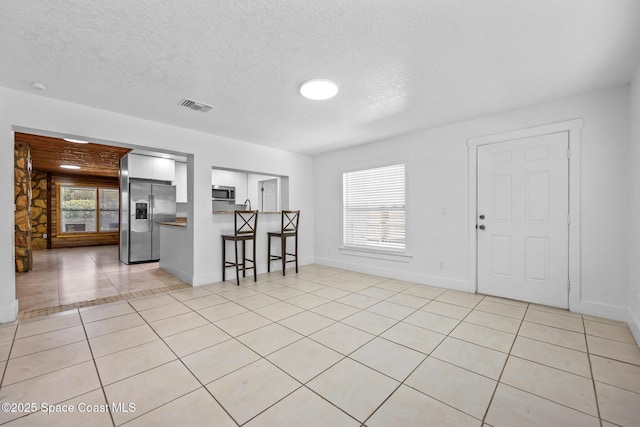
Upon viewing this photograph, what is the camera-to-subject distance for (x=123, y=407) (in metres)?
1.55

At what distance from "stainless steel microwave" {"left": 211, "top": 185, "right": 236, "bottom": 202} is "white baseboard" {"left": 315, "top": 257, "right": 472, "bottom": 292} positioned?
347cm

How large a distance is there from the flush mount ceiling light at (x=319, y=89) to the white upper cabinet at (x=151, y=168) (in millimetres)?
4876

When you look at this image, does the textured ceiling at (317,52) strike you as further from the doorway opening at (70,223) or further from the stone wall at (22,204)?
the stone wall at (22,204)

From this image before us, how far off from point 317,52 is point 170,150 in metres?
2.75

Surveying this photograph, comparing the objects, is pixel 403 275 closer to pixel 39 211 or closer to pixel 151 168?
pixel 151 168

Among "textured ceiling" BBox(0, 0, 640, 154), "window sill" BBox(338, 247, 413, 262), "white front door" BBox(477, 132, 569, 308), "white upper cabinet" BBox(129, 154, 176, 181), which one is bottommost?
"window sill" BBox(338, 247, 413, 262)

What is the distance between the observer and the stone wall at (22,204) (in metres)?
4.71

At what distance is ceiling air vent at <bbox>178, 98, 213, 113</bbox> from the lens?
3.06 m

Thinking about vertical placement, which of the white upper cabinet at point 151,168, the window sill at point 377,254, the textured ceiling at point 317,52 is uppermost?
the textured ceiling at point 317,52

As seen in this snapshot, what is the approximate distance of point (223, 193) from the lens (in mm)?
7438

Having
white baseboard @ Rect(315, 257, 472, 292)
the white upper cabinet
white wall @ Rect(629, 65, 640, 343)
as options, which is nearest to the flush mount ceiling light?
white wall @ Rect(629, 65, 640, 343)

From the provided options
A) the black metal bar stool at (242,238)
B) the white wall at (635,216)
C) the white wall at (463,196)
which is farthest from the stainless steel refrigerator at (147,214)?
the white wall at (635,216)

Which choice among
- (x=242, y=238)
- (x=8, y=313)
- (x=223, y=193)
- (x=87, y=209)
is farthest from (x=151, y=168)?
(x=87, y=209)

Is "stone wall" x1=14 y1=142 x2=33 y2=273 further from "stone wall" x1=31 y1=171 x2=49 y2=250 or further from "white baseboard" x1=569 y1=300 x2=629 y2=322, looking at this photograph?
"white baseboard" x1=569 y1=300 x2=629 y2=322
